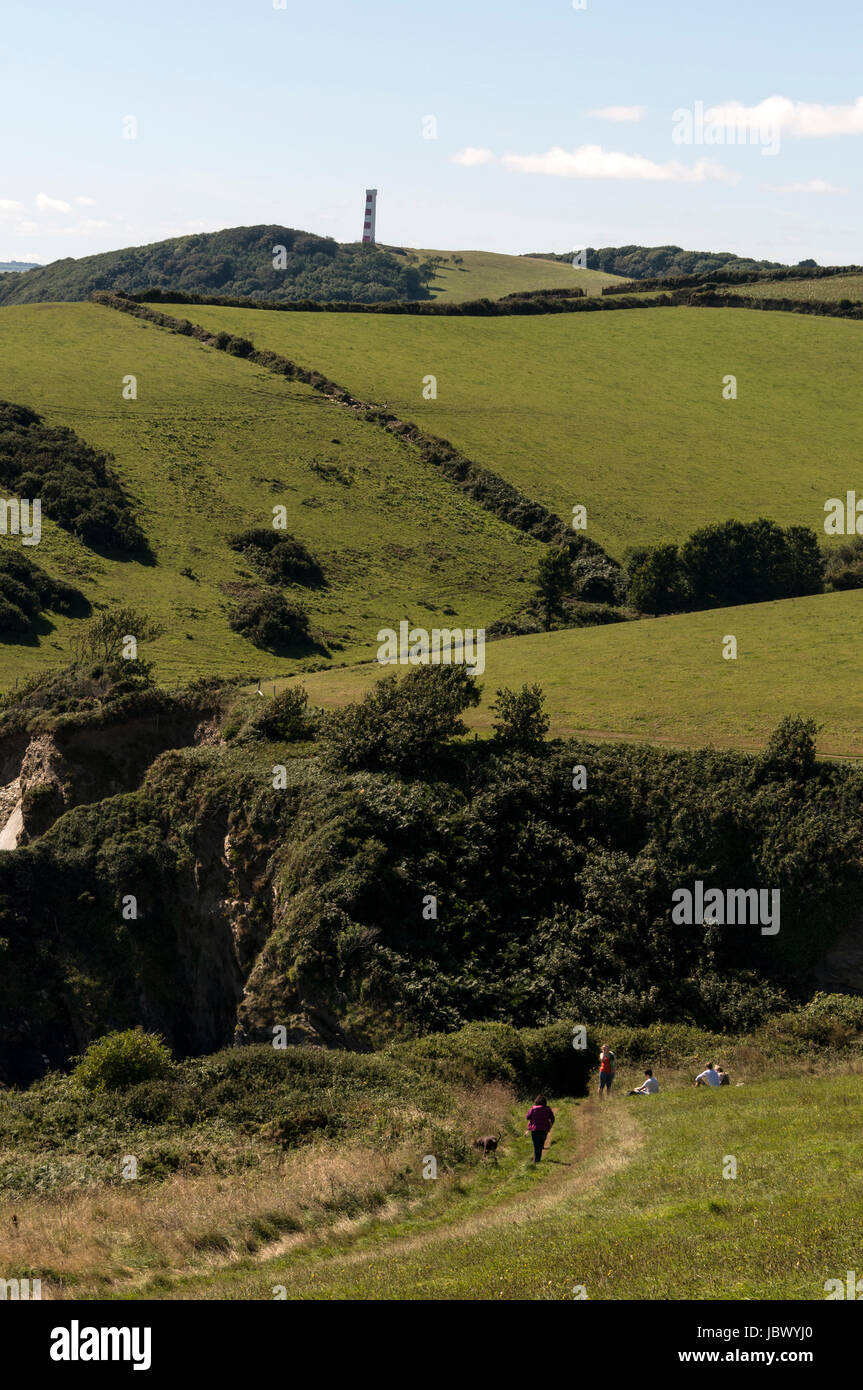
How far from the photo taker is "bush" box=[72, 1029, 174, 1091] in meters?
28.8

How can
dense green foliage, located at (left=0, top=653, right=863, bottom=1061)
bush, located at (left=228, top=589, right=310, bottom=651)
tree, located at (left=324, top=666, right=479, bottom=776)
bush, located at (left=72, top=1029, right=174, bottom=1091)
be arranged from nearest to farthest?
1. bush, located at (left=72, top=1029, right=174, bottom=1091)
2. dense green foliage, located at (left=0, top=653, right=863, bottom=1061)
3. tree, located at (left=324, top=666, right=479, bottom=776)
4. bush, located at (left=228, top=589, right=310, bottom=651)

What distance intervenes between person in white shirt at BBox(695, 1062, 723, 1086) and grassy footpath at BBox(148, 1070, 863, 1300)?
45.0 inches

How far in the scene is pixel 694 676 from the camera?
5269cm

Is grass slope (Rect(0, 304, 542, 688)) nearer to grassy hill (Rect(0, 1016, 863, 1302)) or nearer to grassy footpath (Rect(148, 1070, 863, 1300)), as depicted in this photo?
grassy hill (Rect(0, 1016, 863, 1302))

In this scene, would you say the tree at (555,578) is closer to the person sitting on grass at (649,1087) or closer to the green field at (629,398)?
the green field at (629,398)

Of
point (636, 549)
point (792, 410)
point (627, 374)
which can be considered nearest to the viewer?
point (636, 549)

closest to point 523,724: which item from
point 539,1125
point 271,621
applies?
point 539,1125

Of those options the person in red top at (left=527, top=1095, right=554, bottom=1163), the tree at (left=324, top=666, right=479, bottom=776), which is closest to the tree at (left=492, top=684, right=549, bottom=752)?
the tree at (left=324, top=666, right=479, bottom=776)

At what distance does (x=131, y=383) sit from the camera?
10388 cm

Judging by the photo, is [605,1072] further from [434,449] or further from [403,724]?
[434,449]

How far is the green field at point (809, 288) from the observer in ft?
448
